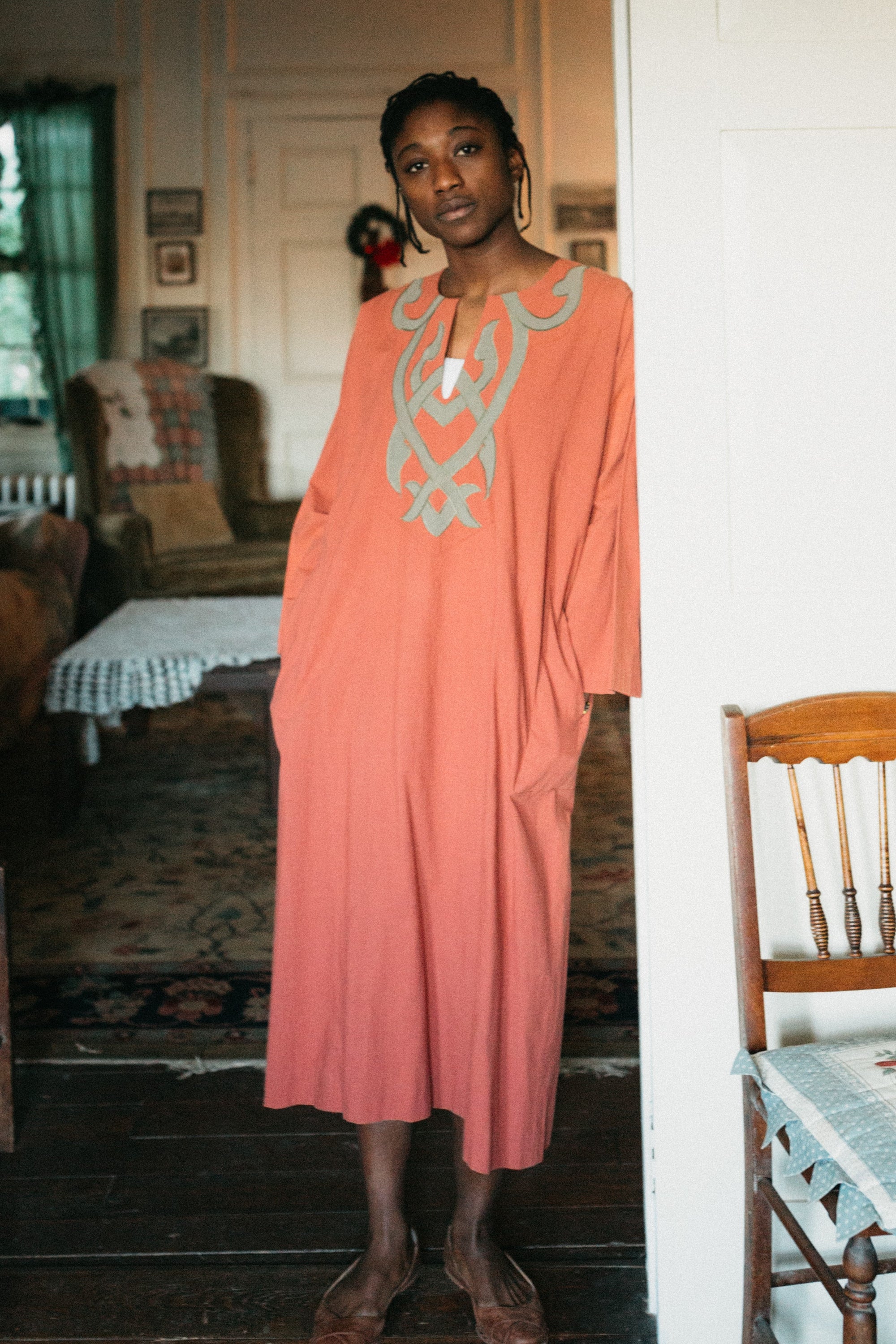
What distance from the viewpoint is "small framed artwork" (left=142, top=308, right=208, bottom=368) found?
588 cm

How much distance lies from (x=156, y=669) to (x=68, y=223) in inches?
141

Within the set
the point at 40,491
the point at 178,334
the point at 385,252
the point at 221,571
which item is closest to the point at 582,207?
the point at 385,252

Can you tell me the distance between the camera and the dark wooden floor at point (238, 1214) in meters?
1.51

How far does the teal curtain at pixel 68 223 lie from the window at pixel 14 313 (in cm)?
8

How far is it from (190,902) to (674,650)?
6.33 ft

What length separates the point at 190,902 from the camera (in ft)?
9.62

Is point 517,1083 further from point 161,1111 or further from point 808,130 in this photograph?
point 808,130

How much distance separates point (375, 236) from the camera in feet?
18.9

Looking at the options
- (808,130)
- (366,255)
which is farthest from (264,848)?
(366,255)

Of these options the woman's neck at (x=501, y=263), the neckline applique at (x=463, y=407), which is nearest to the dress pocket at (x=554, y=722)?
the neckline applique at (x=463, y=407)

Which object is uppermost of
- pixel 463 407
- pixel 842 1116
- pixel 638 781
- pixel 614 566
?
pixel 463 407

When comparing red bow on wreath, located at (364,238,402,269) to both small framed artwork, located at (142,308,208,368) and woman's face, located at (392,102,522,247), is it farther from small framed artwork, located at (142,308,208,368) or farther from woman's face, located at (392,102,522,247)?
woman's face, located at (392,102,522,247)

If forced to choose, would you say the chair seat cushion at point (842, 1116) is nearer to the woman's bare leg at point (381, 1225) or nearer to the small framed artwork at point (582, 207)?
the woman's bare leg at point (381, 1225)

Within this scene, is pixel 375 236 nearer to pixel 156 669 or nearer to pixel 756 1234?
pixel 156 669
